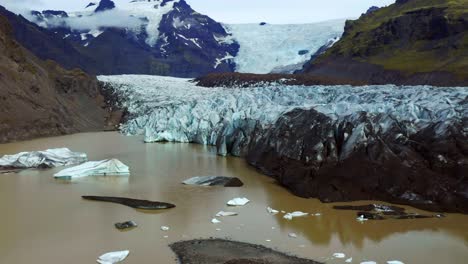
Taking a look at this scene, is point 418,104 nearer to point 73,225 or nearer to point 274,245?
point 274,245

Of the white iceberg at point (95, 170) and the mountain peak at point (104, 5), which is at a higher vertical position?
the mountain peak at point (104, 5)

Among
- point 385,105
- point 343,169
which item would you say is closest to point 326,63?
point 385,105

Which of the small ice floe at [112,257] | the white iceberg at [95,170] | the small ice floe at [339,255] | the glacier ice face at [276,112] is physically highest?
the glacier ice face at [276,112]

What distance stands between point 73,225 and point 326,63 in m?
59.4

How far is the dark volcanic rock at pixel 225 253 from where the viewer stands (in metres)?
7.47

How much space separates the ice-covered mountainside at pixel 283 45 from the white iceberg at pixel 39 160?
6046 centimetres

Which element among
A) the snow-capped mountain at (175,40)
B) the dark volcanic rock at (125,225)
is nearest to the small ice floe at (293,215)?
the dark volcanic rock at (125,225)

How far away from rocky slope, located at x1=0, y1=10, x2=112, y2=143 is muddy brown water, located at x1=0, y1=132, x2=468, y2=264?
35.7 feet

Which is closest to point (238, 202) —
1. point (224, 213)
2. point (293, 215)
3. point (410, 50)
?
point (224, 213)

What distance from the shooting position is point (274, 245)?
846 centimetres

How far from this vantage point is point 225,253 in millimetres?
7887

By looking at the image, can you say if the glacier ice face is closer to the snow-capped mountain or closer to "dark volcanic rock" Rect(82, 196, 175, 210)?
"dark volcanic rock" Rect(82, 196, 175, 210)

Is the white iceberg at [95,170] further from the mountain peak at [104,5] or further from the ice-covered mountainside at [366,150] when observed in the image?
the mountain peak at [104,5]

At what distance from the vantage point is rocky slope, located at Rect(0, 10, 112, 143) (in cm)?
2455
